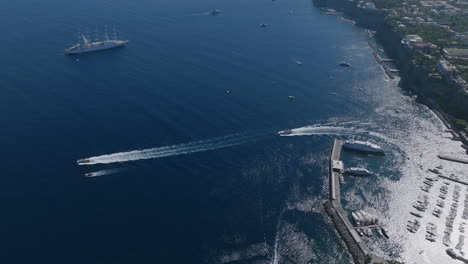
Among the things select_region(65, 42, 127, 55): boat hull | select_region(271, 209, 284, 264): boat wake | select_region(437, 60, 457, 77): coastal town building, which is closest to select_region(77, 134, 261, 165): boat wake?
select_region(271, 209, 284, 264): boat wake

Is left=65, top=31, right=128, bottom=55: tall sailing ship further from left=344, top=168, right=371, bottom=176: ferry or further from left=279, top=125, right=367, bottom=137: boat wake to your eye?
left=344, top=168, right=371, bottom=176: ferry

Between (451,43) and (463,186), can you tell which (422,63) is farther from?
(463,186)

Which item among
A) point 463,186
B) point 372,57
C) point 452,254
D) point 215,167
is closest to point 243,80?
point 215,167

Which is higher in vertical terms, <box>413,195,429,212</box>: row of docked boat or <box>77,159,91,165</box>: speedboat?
<box>77,159,91,165</box>: speedboat

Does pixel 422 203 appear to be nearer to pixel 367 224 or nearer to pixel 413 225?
pixel 413 225

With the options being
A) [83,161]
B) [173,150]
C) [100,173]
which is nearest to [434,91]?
[173,150]
